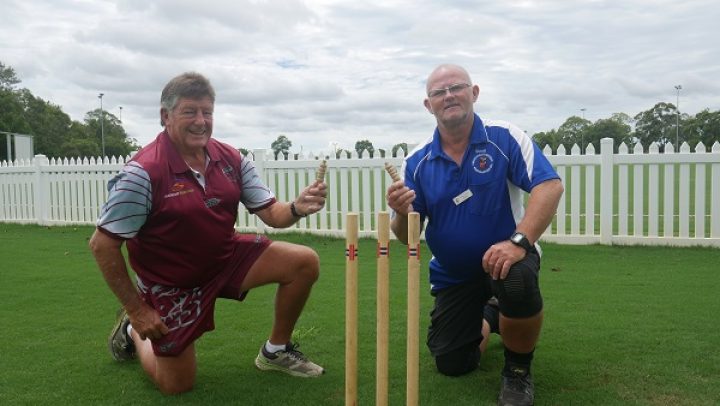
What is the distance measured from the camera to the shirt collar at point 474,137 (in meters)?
3.43

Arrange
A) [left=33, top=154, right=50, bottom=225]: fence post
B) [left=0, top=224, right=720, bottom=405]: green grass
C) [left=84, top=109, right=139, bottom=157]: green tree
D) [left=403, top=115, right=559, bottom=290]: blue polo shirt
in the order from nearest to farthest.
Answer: [left=0, top=224, right=720, bottom=405]: green grass → [left=403, top=115, right=559, bottom=290]: blue polo shirt → [left=33, top=154, right=50, bottom=225]: fence post → [left=84, top=109, right=139, bottom=157]: green tree

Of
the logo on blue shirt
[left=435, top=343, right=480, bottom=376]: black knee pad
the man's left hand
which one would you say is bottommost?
[left=435, top=343, right=480, bottom=376]: black knee pad

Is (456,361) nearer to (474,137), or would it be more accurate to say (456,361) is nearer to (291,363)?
(291,363)

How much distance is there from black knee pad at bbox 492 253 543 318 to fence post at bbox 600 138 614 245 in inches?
223

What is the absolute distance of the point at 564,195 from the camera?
8.69 metres

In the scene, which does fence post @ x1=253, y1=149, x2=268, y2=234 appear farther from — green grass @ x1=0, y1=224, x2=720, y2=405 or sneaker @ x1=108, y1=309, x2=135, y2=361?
sneaker @ x1=108, y1=309, x2=135, y2=361

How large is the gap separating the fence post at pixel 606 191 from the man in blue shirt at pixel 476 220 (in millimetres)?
5142

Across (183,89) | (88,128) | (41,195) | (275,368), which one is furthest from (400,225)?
(88,128)

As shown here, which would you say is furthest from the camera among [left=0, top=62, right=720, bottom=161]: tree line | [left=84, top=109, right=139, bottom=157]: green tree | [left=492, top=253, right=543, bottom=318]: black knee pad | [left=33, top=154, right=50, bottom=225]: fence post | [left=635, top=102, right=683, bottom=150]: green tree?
[left=84, top=109, right=139, bottom=157]: green tree

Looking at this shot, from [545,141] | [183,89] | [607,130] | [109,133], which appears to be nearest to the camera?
[183,89]

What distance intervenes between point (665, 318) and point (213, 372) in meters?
3.30

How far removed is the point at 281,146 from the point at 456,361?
306 inches

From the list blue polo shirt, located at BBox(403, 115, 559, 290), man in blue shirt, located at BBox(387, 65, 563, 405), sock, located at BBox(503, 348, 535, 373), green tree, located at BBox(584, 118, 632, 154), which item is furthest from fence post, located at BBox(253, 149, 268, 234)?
green tree, located at BBox(584, 118, 632, 154)

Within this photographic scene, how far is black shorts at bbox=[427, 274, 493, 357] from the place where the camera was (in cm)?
356
